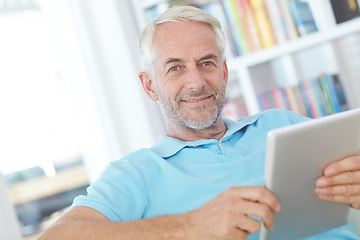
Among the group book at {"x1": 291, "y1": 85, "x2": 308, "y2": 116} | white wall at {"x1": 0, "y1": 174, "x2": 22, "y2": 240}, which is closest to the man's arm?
white wall at {"x1": 0, "y1": 174, "x2": 22, "y2": 240}

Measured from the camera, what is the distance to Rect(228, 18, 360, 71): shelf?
7.61 ft

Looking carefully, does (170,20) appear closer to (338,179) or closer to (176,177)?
(176,177)

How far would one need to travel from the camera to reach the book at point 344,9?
232cm

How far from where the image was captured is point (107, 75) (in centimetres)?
260

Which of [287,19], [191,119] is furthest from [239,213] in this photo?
[287,19]

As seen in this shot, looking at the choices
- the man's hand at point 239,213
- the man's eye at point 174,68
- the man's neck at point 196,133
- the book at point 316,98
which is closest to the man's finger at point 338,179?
the man's hand at point 239,213

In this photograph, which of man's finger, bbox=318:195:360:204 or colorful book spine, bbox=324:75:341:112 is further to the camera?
colorful book spine, bbox=324:75:341:112

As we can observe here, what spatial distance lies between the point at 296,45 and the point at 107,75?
1106 millimetres

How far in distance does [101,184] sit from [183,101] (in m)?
0.48

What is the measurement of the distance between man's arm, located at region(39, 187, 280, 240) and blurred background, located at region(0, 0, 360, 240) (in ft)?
4.32

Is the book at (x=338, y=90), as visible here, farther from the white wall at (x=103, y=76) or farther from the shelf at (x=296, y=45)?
the white wall at (x=103, y=76)

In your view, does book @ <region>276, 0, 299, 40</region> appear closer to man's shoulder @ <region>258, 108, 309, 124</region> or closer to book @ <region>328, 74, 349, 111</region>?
book @ <region>328, 74, 349, 111</region>

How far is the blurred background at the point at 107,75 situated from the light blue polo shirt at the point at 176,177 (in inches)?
41.8

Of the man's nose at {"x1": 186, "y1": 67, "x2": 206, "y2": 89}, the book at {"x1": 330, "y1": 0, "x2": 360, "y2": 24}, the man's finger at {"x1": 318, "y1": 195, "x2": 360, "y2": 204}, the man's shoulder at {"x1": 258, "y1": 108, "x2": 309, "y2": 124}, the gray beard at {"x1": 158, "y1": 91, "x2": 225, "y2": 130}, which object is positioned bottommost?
the man's finger at {"x1": 318, "y1": 195, "x2": 360, "y2": 204}
